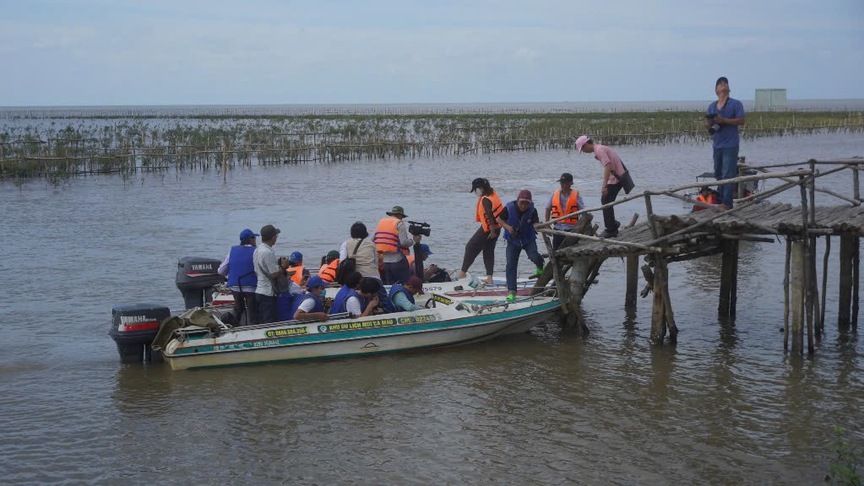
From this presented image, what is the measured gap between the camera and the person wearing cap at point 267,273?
11.5 m

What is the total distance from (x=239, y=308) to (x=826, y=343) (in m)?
7.87

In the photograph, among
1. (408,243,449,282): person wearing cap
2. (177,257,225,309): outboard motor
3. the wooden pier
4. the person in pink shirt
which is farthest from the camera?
(408,243,449,282): person wearing cap

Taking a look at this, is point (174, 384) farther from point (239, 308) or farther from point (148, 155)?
point (148, 155)

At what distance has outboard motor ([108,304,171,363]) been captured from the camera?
11.3 m

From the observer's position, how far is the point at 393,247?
42.5 ft

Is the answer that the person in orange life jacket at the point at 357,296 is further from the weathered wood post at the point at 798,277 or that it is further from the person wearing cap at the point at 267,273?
the weathered wood post at the point at 798,277

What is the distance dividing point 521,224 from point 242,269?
13.6 ft

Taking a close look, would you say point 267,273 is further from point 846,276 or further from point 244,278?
point 846,276

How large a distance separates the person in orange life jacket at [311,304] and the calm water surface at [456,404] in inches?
26.4

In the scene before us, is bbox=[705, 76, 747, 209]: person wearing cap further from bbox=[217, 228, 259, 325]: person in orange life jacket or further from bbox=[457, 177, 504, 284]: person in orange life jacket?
bbox=[217, 228, 259, 325]: person in orange life jacket

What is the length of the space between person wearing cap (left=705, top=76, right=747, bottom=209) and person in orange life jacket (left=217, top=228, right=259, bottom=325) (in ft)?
21.4

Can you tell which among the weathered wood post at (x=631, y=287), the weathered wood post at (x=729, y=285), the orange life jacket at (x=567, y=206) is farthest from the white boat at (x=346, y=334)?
the weathered wood post at (x=729, y=285)

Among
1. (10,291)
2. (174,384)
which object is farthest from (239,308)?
(10,291)

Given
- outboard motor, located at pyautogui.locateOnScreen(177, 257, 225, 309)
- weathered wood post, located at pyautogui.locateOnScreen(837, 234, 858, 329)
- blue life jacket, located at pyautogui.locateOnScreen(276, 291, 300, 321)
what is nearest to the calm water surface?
weathered wood post, located at pyautogui.locateOnScreen(837, 234, 858, 329)
